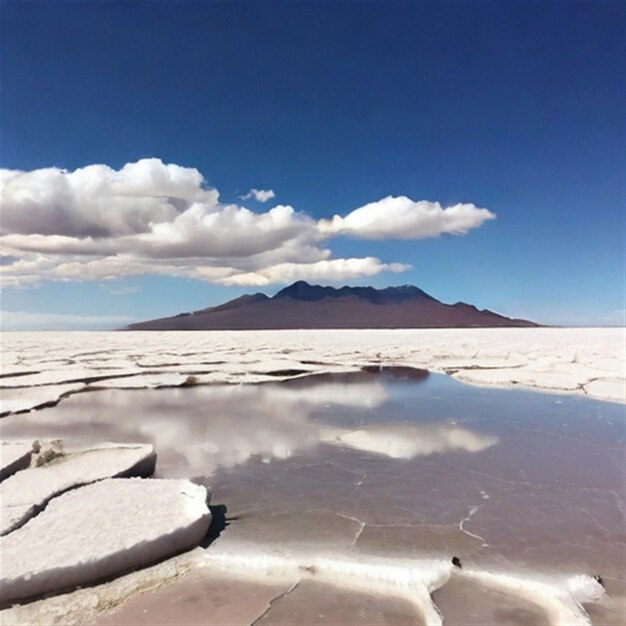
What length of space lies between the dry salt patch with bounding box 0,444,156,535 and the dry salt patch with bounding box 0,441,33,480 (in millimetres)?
77

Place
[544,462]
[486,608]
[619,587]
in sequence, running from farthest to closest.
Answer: [544,462], [619,587], [486,608]

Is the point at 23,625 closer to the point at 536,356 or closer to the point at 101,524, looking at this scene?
the point at 101,524

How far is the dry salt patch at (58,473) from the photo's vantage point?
2883mm

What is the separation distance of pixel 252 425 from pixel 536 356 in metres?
9.97

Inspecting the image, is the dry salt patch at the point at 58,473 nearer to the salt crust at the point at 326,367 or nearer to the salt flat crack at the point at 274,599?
the salt flat crack at the point at 274,599

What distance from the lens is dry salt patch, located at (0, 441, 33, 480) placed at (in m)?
3.59

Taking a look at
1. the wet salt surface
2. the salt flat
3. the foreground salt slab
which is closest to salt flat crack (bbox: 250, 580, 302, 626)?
the wet salt surface

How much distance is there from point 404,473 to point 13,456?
310cm

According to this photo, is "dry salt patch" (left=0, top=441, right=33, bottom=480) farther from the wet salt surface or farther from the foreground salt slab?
the foreground salt slab

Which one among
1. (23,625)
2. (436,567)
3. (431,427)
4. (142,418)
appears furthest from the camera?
(142,418)

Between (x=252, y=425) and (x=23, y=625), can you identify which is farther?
(x=252, y=425)

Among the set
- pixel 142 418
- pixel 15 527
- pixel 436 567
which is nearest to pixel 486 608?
pixel 436 567

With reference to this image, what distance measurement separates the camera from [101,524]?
2.64 metres

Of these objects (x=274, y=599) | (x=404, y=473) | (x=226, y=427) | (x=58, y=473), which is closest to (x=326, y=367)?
(x=226, y=427)
